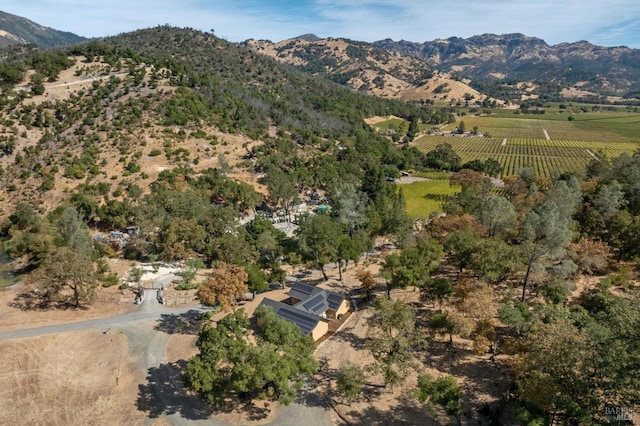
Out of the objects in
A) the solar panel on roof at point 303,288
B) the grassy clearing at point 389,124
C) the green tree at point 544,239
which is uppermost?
the grassy clearing at point 389,124

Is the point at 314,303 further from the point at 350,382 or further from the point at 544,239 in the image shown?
the point at 544,239

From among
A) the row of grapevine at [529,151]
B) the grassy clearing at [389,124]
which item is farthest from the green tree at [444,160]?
the grassy clearing at [389,124]

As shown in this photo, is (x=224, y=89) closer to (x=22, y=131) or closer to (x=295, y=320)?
(x=22, y=131)

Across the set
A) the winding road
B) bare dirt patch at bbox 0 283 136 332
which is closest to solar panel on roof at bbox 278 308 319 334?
the winding road

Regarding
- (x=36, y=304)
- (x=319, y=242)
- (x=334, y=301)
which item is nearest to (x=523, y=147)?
(x=319, y=242)

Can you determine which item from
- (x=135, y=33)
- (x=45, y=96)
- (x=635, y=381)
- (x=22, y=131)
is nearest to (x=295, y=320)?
(x=635, y=381)

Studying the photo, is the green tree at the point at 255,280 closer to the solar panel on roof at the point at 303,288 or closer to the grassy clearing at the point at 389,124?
the solar panel on roof at the point at 303,288

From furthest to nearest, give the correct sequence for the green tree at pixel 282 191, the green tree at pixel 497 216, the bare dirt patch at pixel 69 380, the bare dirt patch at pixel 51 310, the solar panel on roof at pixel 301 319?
the green tree at pixel 282 191, the green tree at pixel 497 216, the bare dirt patch at pixel 51 310, the solar panel on roof at pixel 301 319, the bare dirt patch at pixel 69 380

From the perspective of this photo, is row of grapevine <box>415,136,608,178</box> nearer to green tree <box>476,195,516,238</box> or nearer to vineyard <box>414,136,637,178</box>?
vineyard <box>414,136,637,178</box>
